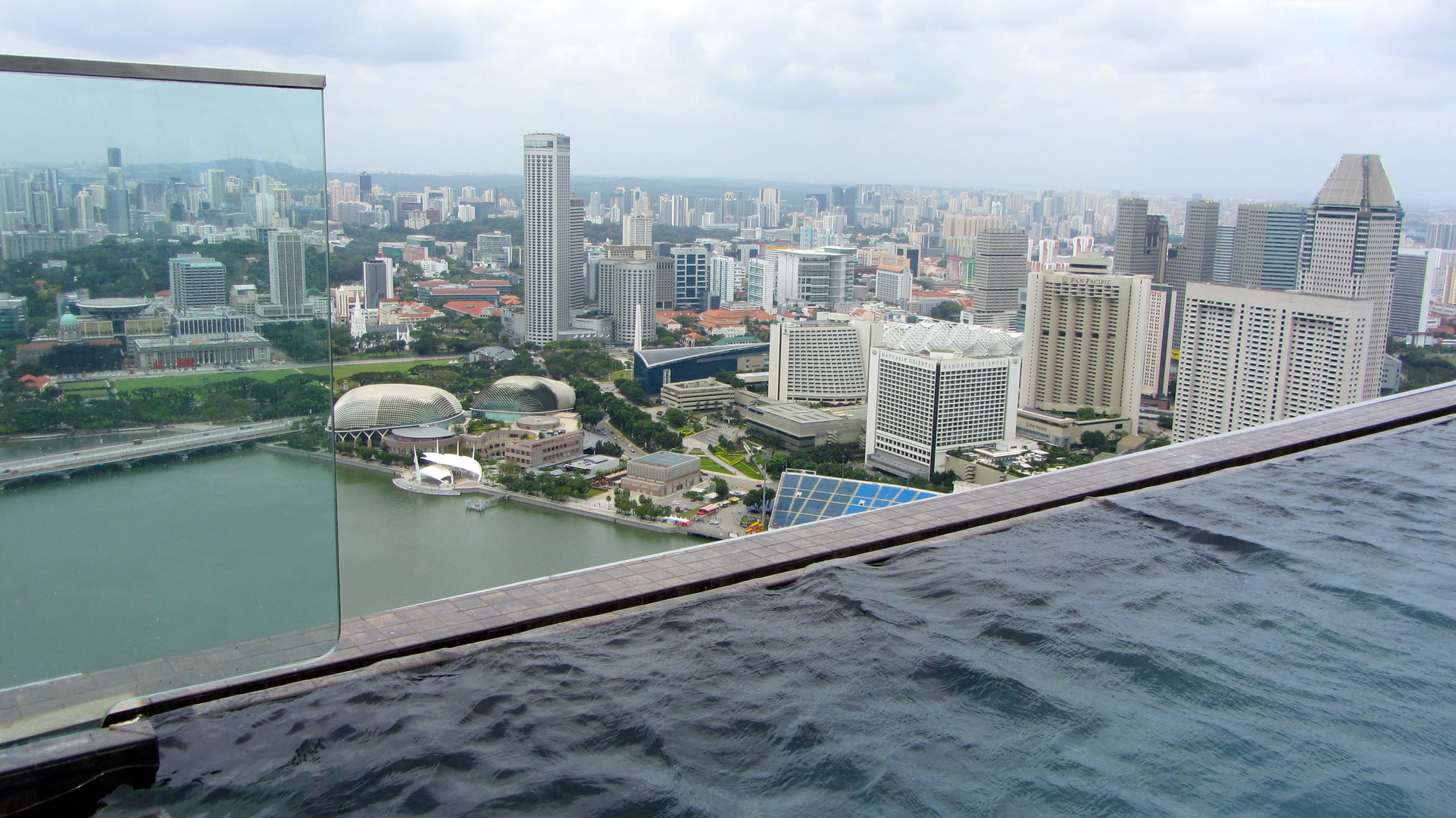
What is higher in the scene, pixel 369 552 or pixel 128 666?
pixel 128 666

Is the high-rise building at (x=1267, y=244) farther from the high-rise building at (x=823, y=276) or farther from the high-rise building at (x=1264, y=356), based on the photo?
the high-rise building at (x=1264, y=356)

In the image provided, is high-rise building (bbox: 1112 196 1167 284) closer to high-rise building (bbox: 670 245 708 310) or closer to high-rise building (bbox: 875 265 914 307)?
high-rise building (bbox: 875 265 914 307)

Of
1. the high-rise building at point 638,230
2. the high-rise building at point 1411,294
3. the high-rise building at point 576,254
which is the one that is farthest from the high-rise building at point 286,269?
the high-rise building at point 638,230

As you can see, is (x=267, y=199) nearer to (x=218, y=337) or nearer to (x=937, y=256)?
(x=218, y=337)

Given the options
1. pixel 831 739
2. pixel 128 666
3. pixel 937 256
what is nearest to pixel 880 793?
pixel 831 739

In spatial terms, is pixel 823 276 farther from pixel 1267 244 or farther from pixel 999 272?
pixel 1267 244

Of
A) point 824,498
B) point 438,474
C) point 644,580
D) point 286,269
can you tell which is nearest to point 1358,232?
point 824,498

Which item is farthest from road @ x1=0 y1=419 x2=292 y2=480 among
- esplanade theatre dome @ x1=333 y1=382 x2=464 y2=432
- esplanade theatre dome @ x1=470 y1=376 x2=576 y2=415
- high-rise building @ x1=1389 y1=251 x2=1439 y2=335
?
high-rise building @ x1=1389 y1=251 x2=1439 y2=335
